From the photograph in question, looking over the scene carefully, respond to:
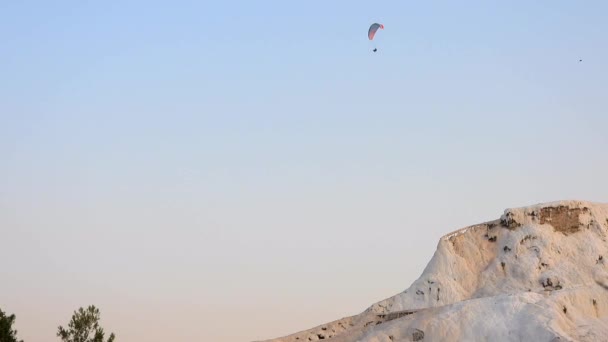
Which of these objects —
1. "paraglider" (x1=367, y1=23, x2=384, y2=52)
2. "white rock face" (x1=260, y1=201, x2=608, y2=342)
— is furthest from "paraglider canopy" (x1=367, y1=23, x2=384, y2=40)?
"white rock face" (x1=260, y1=201, x2=608, y2=342)

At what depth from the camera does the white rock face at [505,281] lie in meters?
109

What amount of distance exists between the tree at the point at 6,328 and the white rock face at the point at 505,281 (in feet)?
118

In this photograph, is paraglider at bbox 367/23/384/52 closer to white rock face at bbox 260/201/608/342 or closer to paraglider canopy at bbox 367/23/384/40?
paraglider canopy at bbox 367/23/384/40

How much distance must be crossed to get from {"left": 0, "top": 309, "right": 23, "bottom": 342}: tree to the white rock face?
35.8m

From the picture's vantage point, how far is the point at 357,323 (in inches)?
5064

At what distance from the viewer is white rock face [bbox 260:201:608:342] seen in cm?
10875

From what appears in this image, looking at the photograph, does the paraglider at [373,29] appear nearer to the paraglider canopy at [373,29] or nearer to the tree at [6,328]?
the paraglider canopy at [373,29]

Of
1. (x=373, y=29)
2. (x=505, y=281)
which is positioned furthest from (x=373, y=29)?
(x=505, y=281)

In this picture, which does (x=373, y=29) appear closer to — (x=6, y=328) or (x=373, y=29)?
(x=373, y=29)

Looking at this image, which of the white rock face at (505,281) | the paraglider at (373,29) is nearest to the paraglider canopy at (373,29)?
the paraglider at (373,29)

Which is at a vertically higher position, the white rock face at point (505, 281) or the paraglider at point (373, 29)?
the paraglider at point (373, 29)

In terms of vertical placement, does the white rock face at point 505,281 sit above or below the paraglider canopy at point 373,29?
below

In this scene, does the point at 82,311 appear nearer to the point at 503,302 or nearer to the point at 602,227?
the point at 503,302

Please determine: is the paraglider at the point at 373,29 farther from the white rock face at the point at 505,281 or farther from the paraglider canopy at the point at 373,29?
the white rock face at the point at 505,281
